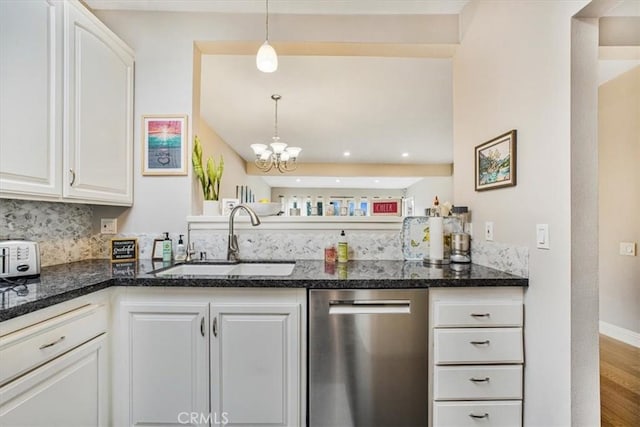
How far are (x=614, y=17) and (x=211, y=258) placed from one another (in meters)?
2.39

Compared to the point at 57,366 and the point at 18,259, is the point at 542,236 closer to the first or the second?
the point at 57,366

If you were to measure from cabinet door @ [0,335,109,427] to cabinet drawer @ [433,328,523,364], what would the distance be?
1.48 m

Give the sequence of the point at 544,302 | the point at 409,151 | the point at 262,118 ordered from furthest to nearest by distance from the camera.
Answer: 1. the point at 409,151
2. the point at 262,118
3. the point at 544,302

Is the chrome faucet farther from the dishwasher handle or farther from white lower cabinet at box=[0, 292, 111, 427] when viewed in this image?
the dishwasher handle

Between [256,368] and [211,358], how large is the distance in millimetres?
208

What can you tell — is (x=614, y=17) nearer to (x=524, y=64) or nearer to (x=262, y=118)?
(x=524, y=64)

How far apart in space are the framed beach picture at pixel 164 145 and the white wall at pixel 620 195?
3.70 m

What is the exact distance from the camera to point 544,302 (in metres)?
1.29

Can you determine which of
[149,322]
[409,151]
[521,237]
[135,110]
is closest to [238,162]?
[409,151]

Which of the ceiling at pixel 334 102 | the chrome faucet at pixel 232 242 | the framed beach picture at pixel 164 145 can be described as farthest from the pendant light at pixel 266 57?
the ceiling at pixel 334 102

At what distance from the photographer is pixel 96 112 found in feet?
5.41

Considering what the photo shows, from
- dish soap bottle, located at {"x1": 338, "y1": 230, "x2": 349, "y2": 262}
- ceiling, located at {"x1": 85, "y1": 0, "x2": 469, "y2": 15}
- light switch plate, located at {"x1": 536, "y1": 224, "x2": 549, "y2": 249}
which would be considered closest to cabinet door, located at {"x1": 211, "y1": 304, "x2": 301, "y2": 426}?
dish soap bottle, located at {"x1": 338, "y1": 230, "x2": 349, "y2": 262}

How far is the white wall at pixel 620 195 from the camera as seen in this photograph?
267 cm

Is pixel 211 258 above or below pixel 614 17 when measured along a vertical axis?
below
